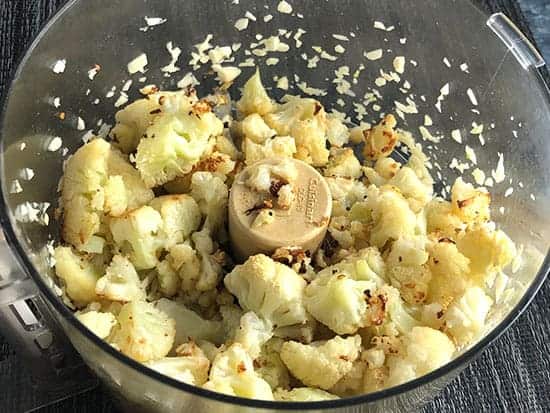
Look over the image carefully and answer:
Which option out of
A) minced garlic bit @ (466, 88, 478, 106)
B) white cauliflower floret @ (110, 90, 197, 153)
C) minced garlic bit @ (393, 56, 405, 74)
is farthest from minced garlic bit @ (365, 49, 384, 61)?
white cauliflower floret @ (110, 90, 197, 153)

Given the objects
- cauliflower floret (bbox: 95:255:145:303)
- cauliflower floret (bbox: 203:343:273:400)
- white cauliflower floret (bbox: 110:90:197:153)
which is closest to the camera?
cauliflower floret (bbox: 203:343:273:400)

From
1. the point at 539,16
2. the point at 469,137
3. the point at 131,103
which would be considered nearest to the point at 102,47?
the point at 131,103

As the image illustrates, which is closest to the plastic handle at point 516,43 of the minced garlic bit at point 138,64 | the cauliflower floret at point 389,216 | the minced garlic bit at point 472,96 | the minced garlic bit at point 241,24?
the minced garlic bit at point 472,96

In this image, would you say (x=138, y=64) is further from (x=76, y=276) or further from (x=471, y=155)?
(x=471, y=155)

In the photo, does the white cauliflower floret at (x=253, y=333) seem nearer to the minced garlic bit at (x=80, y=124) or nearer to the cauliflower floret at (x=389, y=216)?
the cauliflower floret at (x=389, y=216)

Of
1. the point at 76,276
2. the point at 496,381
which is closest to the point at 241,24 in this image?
the point at 76,276

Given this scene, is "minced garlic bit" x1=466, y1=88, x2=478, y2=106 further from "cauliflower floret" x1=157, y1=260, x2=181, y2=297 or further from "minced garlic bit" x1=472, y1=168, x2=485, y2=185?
"cauliflower floret" x1=157, y1=260, x2=181, y2=297
